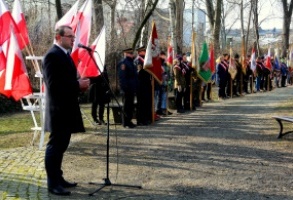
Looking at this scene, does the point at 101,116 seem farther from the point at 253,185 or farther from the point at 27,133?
the point at 253,185

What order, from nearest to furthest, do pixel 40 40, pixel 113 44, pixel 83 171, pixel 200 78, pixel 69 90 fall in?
pixel 69 90 < pixel 83 171 < pixel 200 78 < pixel 40 40 < pixel 113 44

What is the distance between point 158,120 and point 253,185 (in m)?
6.86

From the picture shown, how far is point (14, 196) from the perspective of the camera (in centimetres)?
641

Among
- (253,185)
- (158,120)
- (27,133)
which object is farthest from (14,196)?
(158,120)

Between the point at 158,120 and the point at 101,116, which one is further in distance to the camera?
the point at 158,120

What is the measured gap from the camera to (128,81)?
12102 millimetres

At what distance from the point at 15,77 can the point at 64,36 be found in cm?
299

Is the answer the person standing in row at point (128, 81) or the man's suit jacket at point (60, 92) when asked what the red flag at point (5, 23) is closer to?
the man's suit jacket at point (60, 92)

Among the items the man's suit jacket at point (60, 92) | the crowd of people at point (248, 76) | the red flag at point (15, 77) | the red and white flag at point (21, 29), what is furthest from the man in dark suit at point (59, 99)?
the crowd of people at point (248, 76)

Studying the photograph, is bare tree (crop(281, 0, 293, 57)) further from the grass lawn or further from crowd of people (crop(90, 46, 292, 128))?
the grass lawn

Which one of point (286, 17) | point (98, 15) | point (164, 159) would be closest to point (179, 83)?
point (164, 159)

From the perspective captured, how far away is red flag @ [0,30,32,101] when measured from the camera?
29.5ft

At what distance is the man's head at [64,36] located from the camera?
6.32 metres

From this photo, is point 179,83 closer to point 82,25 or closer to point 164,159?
point 82,25
